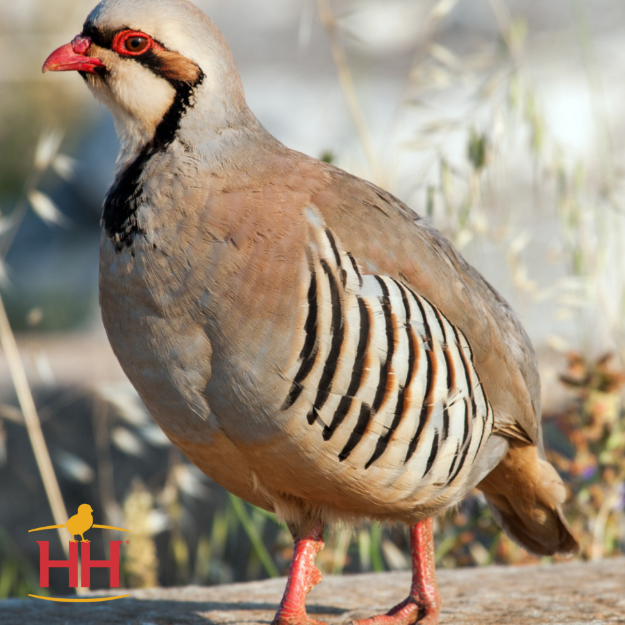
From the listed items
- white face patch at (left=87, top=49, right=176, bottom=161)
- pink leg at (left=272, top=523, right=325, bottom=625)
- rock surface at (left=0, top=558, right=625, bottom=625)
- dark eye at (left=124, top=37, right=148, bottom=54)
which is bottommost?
rock surface at (left=0, top=558, right=625, bottom=625)

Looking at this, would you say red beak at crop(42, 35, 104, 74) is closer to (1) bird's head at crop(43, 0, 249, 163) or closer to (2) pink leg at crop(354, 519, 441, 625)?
(1) bird's head at crop(43, 0, 249, 163)

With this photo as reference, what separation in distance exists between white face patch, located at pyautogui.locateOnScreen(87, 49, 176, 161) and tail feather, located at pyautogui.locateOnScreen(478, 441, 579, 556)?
1.57 metres

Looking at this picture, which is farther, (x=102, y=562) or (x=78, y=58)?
(x=102, y=562)

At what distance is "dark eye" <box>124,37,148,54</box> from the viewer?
2.24m

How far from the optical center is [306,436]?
213cm

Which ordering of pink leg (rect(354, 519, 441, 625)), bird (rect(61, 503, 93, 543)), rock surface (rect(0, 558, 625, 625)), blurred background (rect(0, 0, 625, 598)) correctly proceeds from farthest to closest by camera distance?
blurred background (rect(0, 0, 625, 598)), bird (rect(61, 503, 93, 543)), rock surface (rect(0, 558, 625, 625)), pink leg (rect(354, 519, 441, 625))

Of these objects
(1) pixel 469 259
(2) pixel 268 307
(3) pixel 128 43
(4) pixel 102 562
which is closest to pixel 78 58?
(3) pixel 128 43

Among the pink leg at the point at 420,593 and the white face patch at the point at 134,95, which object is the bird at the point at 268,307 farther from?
the pink leg at the point at 420,593

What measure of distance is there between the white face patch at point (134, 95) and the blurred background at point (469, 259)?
3.48 feet

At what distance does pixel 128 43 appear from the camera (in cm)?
226

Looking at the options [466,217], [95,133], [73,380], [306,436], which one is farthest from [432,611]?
[95,133]

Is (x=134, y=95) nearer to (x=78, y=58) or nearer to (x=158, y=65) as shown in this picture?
(x=158, y=65)

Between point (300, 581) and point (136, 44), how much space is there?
169cm

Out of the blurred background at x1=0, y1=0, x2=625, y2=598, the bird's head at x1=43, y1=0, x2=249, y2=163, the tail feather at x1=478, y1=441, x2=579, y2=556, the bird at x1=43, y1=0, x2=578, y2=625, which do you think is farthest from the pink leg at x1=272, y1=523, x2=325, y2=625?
the bird's head at x1=43, y1=0, x2=249, y2=163
